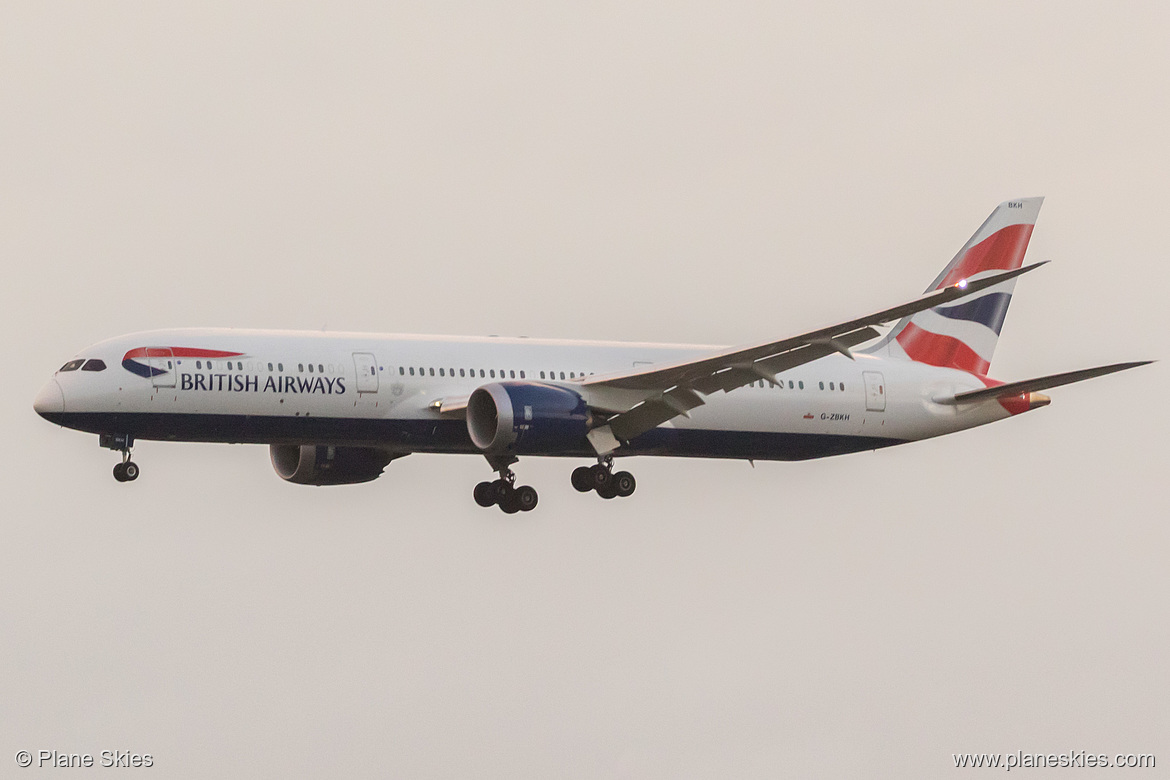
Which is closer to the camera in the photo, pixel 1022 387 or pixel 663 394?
pixel 663 394

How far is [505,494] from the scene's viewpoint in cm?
5344

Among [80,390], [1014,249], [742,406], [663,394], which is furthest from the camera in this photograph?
[1014,249]

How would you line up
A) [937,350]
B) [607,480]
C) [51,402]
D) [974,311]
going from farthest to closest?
[974,311]
[937,350]
[607,480]
[51,402]

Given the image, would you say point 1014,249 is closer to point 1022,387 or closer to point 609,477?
point 1022,387

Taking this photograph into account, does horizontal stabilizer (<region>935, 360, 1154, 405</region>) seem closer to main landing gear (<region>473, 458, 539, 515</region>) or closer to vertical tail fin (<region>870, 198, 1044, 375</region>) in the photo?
vertical tail fin (<region>870, 198, 1044, 375</region>)

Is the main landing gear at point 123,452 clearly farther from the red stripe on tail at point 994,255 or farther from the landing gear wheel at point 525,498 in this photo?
the red stripe on tail at point 994,255

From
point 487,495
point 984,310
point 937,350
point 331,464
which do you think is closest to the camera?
point 487,495

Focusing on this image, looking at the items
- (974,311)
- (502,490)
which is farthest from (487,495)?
(974,311)

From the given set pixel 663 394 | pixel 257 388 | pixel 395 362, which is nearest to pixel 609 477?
pixel 663 394

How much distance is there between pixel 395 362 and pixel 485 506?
246 inches

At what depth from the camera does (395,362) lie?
162 feet

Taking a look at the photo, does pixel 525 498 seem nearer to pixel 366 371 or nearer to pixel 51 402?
pixel 366 371

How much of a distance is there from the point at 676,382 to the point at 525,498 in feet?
20.1

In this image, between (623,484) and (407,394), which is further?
(623,484)
